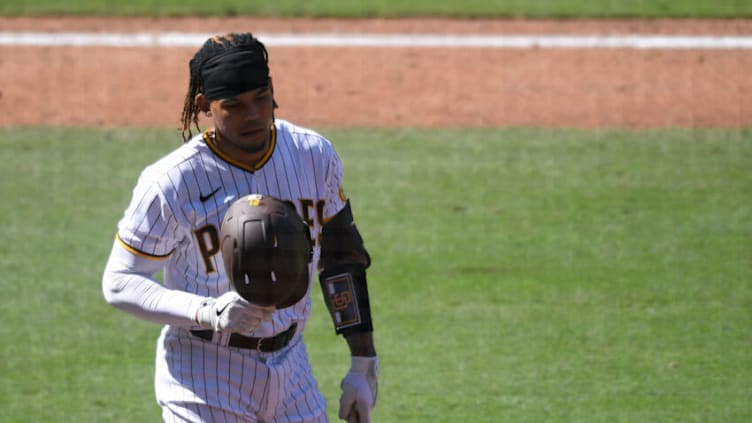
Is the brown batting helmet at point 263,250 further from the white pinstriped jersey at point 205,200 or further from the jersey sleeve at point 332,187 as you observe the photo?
the jersey sleeve at point 332,187

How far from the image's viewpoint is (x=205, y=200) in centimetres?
372

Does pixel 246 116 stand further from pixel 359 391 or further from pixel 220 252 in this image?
pixel 359 391

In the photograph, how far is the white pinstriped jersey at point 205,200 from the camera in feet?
12.0

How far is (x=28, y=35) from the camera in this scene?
47.9ft

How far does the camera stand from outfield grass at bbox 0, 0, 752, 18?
1538 cm

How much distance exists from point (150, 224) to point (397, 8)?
40.6 feet

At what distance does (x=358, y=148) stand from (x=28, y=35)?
582cm

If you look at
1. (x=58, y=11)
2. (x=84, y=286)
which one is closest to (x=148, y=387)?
(x=84, y=286)

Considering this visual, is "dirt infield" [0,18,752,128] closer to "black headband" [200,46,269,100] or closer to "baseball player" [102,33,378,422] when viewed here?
"baseball player" [102,33,378,422]

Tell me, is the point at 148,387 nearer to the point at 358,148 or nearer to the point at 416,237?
the point at 416,237

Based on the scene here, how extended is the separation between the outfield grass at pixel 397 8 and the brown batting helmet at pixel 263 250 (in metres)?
12.3

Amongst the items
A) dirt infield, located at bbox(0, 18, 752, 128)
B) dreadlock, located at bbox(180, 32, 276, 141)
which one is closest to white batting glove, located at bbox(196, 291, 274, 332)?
dreadlock, located at bbox(180, 32, 276, 141)

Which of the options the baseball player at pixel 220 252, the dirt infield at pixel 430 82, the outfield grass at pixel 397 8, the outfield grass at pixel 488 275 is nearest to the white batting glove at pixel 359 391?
the baseball player at pixel 220 252

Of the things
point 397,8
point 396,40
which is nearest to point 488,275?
point 396,40
